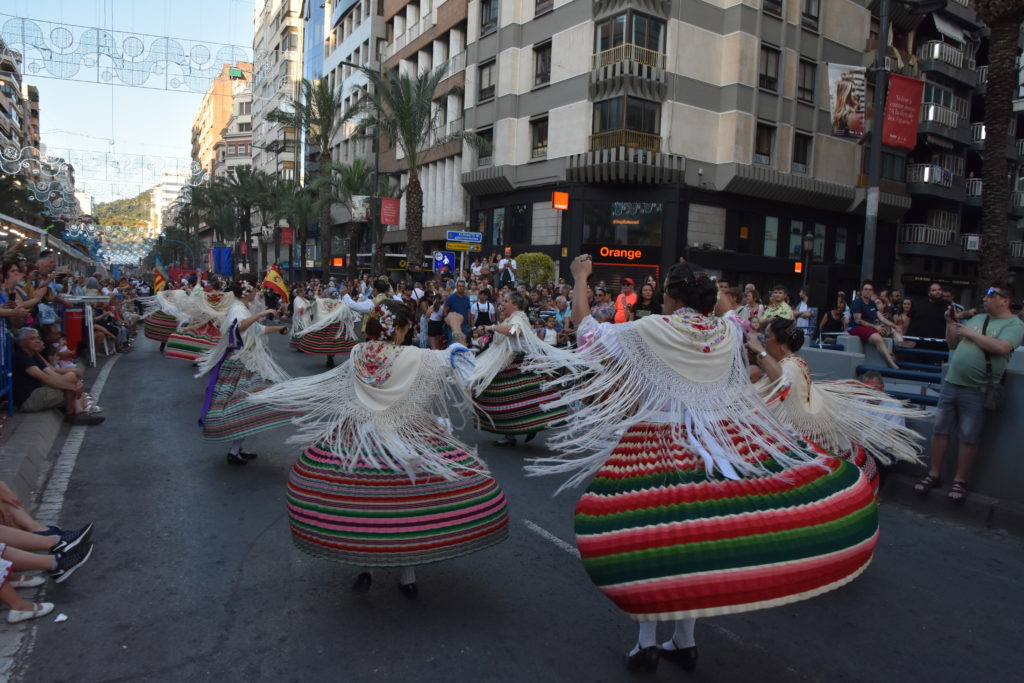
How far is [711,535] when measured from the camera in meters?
2.98

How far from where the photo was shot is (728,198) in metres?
28.4

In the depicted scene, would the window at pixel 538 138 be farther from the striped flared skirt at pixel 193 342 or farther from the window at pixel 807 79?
the striped flared skirt at pixel 193 342

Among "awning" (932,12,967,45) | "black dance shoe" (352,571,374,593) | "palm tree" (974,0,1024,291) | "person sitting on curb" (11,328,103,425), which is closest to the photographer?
"black dance shoe" (352,571,374,593)

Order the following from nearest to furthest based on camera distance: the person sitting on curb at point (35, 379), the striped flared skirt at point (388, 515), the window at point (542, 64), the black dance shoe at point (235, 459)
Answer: the striped flared skirt at point (388, 515) → the black dance shoe at point (235, 459) → the person sitting on curb at point (35, 379) → the window at point (542, 64)

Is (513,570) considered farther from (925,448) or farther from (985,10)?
(985,10)

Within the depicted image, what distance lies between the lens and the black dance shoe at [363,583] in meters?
4.30

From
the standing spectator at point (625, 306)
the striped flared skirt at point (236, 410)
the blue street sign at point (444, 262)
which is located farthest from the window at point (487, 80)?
the striped flared skirt at point (236, 410)

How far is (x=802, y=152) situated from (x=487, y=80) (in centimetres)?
1400

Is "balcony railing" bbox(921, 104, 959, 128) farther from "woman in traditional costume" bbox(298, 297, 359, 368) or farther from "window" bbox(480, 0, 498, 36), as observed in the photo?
"woman in traditional costume" bbox(298, 297, 359, 368)

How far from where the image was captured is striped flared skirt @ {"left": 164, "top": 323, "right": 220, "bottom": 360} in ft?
39.5

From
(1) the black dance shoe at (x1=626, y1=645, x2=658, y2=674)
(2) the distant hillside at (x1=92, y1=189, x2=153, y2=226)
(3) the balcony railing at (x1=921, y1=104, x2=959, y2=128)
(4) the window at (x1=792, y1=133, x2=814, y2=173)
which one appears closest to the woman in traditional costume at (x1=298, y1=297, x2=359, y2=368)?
(1) the black dance shoe at (x1=626, y1=645, x2=658, y2=674)

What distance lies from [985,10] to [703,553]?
16.0 metres

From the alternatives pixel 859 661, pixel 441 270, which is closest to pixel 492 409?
pixel 859 661

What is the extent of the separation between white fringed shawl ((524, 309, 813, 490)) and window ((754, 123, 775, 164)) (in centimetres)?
2766
